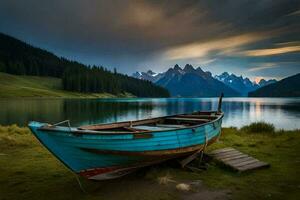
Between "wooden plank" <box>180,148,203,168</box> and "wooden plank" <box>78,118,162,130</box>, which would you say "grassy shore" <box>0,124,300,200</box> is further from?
"wooden plank" <box>78,118,162,130</box>

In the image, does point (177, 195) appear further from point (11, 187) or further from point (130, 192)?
point (11, 187)

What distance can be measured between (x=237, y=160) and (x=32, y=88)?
485 feet

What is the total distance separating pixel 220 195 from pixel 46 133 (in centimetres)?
635

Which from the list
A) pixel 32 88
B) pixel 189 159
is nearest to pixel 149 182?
pixel 189 159

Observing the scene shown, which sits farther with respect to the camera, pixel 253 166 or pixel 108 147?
pixel 253 166

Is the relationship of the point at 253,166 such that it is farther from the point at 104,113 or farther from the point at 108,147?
the point at 104,113

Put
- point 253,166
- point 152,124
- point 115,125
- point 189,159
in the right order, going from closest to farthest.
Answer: point 253,166 < point 189,159 < point 115,125 < point 152,124

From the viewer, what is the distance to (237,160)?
12039 millimetres

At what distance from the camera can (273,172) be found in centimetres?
1102

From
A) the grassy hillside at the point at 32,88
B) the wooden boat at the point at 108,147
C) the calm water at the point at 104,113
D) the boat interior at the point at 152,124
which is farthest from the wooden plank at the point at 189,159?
the grassy hillside at the point at 32,88

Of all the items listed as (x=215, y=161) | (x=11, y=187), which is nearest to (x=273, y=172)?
(x=215, y=161)

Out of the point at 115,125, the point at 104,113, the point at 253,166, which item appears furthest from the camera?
the point at 104,113

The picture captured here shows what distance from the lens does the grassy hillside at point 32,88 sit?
121 metres

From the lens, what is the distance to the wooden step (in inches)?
441
